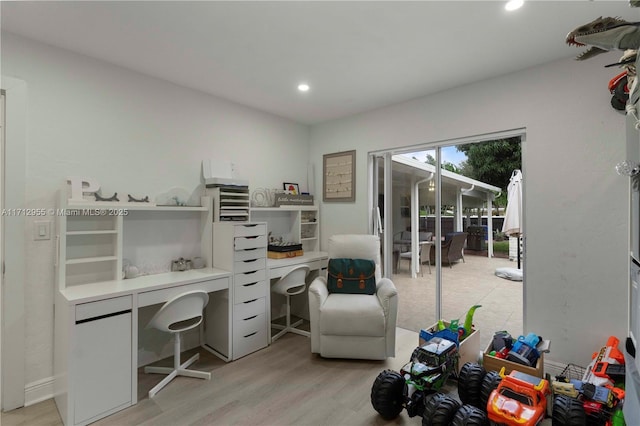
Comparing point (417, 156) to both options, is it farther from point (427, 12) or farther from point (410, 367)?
point (410, 367)

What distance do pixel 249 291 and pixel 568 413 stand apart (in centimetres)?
240

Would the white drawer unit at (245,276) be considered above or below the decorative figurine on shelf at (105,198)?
below

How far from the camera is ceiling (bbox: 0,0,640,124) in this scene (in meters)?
1.87

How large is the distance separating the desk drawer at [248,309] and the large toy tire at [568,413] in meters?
2.31

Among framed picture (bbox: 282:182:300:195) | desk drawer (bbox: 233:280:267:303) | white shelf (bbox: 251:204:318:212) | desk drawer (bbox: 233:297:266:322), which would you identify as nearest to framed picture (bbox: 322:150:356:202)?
white shelf (bbox: 251:204:318:212)

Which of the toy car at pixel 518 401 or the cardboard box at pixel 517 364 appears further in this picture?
the cardboard box at pixel 517 364

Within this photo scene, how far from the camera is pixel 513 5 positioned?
1.82m

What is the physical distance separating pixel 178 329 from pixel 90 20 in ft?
7.32

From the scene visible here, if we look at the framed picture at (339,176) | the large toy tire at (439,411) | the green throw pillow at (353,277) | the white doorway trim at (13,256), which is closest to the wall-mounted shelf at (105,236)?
the white doorway trim at (13,256)

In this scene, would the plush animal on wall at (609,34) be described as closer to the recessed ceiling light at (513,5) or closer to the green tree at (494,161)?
the recessed ceiling light at (513,5)

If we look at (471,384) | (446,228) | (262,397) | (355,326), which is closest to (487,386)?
(471,384)

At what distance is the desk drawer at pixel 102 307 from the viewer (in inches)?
77.1

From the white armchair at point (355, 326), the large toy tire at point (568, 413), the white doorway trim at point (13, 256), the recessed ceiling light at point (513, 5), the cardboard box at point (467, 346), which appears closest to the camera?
the large toy tire at point (568, 413)

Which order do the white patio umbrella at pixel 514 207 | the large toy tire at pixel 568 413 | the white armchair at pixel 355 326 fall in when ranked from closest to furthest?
the large toy tire at pixel 568 413 → the white armchair at pixel 355 326 → the white patio umbrella at pixel 514 207
